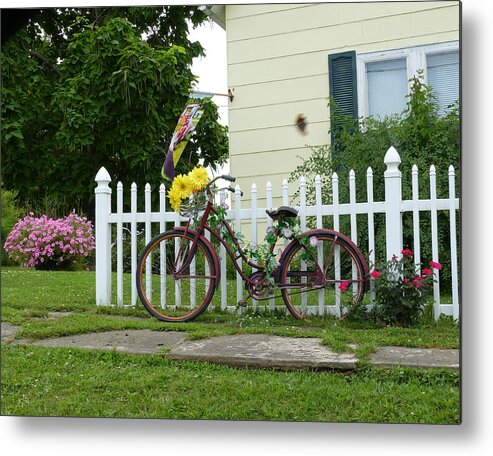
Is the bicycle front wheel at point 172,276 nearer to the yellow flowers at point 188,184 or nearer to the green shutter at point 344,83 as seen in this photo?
the yellow flowers at point 188,184

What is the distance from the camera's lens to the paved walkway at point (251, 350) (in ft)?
7.80

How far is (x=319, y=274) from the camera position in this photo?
3.05 m

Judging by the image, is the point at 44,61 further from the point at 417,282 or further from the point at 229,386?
the point at 417,282

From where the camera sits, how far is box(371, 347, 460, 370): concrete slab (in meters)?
2.34

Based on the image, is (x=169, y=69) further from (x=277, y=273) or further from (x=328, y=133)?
(x=277, y=273)

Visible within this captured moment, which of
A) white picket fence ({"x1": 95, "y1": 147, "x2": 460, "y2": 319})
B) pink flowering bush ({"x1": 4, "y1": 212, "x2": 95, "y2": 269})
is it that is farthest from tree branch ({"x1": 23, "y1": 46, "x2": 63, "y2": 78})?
pink flowering bush ({"x1": 4, "y1": 212, "x2": 95, "y2": 269})

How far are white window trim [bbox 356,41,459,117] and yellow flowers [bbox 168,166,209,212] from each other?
0.96 m

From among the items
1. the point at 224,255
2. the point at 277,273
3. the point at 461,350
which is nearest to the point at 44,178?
the point at 224,255

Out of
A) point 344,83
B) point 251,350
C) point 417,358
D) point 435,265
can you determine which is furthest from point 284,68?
point 417,358

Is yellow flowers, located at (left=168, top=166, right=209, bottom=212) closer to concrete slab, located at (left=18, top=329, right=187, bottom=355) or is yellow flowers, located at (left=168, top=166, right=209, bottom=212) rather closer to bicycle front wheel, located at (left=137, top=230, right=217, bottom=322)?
bicycle front wheel, located at (left=137, top=230, right=217, bottom=322)

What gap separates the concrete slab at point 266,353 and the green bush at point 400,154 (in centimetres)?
78

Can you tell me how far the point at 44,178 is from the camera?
3.19 meters

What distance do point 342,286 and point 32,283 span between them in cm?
202

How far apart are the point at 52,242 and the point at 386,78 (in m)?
3.24
